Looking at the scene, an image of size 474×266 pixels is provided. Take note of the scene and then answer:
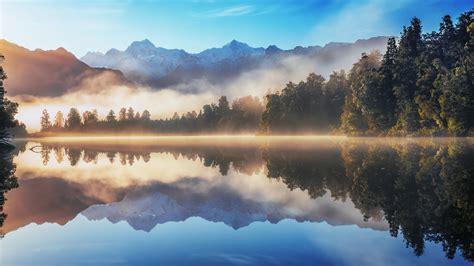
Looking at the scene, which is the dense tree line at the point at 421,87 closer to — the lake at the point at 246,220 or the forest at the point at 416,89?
the forest at the point at 416,89

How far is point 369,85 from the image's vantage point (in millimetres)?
108812

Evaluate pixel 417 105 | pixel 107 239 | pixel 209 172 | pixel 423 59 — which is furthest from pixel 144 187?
pixel 423 59

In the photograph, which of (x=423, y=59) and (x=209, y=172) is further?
(x=423, y=59)

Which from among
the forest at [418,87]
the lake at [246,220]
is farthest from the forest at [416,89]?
the lake at [246,220]

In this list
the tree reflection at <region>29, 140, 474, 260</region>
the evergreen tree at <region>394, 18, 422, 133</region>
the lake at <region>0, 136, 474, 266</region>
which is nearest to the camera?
the lake at <region>0, 136, 474, 266</region>

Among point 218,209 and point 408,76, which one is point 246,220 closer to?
point 218,209

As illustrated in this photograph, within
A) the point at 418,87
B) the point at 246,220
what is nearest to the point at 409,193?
the point at 246,220

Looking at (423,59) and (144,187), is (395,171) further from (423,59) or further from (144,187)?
(423,59)

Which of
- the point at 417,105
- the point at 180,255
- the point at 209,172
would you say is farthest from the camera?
the point at 417,105

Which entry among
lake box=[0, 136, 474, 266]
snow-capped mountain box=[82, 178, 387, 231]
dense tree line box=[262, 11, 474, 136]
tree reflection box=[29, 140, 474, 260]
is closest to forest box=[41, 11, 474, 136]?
dense tree line box=[262, 11, 474, 136]

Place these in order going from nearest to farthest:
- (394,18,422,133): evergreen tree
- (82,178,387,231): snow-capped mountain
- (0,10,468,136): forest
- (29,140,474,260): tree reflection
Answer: (29,140,474,260): tree reflection, (82,178,387,231): snow-capped mountain, (0,10,468,136): forest, (394,18,422,133): evergreen tree

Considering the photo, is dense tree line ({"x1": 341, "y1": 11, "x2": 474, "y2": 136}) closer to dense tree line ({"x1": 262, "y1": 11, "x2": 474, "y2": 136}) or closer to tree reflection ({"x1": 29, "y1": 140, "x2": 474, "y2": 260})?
dense tree line ({"x1": 262, "y1": 11, "x2": 474, "y2": 136})

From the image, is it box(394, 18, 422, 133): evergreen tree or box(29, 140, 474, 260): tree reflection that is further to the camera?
box(394, 18, 422, 133): evergreen tree

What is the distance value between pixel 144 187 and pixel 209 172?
29.0 feet
